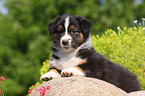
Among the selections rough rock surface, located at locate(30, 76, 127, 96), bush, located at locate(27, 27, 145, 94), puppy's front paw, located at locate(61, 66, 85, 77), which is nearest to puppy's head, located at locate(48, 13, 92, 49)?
puppy's front paw, located at locate(61, 66, 85, 77)

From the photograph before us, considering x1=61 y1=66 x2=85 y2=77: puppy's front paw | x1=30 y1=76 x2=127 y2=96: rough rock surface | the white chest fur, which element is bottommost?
x1=30 y1=76 x2=127 y2=96: rough rock surface

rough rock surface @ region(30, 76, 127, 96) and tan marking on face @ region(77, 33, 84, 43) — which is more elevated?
tan marking on face @ region(77, 33, 84, 43)

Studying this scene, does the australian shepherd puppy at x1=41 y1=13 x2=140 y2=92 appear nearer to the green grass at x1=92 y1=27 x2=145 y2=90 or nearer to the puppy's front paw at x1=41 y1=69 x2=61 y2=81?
the puppy's front paw at x1=41 y1=69 x2=61 y2=81

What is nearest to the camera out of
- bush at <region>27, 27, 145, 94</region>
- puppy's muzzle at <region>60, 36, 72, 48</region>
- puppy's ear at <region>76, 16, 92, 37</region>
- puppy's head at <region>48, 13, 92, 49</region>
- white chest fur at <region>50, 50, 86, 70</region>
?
puppy's muzzle at <region>60, 36, 72, 48</region>

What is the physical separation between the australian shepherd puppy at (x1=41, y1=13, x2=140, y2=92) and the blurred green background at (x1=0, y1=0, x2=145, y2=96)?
9440mm

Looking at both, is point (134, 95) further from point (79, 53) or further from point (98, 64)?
point (79, 53)

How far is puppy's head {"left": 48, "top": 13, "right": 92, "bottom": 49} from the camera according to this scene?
5855 mm

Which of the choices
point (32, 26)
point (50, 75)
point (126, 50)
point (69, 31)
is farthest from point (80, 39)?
point (32, 26)

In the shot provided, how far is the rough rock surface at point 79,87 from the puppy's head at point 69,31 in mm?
887

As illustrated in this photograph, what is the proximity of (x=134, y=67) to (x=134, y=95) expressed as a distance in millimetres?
4201

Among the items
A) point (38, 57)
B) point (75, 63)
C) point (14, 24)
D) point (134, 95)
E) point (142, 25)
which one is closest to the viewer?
point (134, 95)

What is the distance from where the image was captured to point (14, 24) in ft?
60.0

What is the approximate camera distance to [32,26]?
57.1 ft

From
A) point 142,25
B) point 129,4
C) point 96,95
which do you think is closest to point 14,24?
point 129,4
